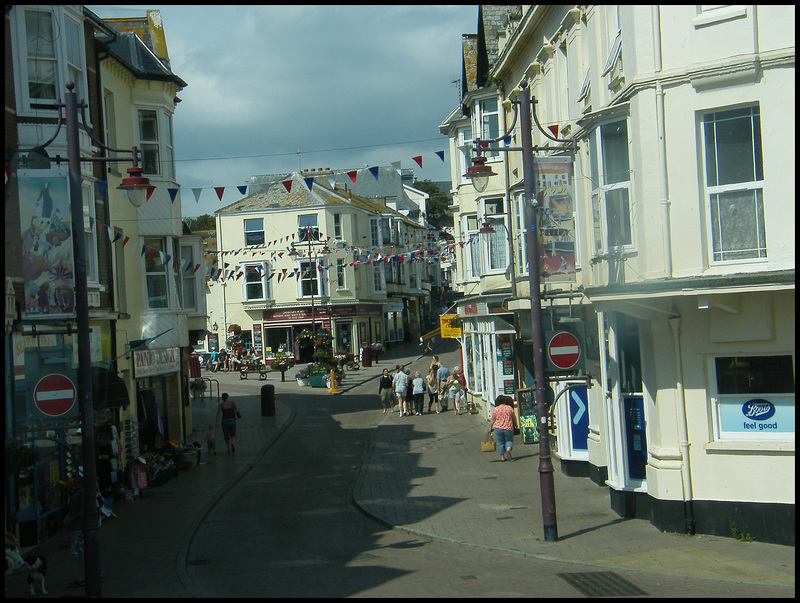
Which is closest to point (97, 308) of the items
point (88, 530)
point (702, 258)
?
point (88, 530)

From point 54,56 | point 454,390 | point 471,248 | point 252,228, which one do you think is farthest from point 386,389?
point 252,228

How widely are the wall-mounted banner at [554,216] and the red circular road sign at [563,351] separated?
0.98m

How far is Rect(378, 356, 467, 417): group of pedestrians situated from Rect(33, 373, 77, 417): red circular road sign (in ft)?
63.1

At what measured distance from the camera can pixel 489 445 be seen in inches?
806

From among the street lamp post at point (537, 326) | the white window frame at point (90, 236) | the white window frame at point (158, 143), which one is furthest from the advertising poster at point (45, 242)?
the white window frame at point (158, 143)

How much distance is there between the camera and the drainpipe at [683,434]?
38.7 feet

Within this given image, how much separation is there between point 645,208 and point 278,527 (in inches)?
323

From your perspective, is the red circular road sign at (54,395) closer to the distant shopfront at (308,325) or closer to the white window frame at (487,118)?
the white window frame at (487,118)

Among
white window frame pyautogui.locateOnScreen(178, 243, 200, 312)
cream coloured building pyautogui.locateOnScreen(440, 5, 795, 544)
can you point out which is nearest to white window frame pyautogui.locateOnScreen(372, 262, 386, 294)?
white window frame pyautogui.locateOnScreen(178, 243, 200, 312)

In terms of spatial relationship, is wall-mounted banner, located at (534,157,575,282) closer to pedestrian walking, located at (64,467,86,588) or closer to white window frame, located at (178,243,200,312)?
pedestrian walking, located at (64,467,86,588)

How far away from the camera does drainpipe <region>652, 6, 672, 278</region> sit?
11484mm

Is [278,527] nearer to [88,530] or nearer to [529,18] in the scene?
[88,530]

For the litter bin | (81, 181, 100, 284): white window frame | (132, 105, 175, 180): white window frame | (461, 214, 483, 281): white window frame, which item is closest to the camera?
(81, 181, 100, 284): white window frame

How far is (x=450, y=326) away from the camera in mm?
34688
